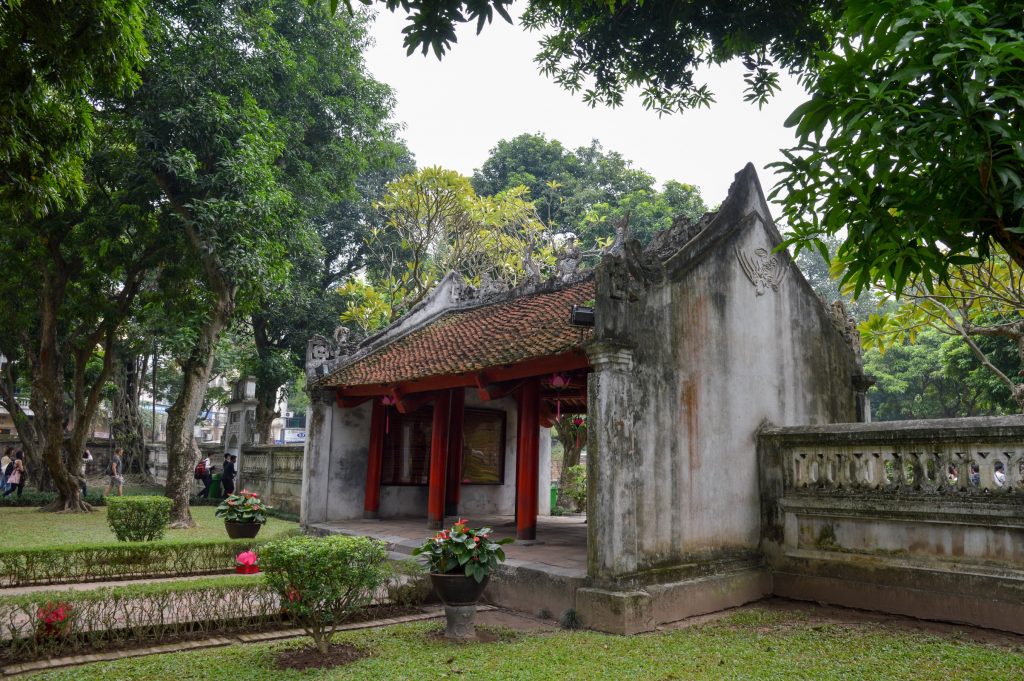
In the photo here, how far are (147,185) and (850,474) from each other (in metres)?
15.8

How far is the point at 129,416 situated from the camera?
29.7 meters

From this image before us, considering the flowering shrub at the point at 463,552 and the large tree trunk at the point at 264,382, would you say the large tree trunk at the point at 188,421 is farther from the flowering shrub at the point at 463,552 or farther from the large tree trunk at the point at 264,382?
the flowering shrub at the point at 463,552

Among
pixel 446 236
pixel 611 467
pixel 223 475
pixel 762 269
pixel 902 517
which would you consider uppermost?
pixel 446 236

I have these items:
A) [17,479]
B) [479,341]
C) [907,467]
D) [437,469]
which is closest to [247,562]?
[437,469]

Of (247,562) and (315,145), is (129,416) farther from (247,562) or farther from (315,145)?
(247,562)

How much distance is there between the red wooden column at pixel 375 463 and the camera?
14.4m

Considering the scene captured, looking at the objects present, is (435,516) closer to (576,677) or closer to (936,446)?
(576,677)

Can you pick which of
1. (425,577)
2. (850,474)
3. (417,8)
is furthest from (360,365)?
(417,8)

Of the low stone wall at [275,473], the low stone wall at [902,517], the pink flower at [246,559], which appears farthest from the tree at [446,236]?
the low stone wall at [902,517]

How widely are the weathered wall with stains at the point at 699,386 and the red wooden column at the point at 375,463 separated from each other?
732 centimetres

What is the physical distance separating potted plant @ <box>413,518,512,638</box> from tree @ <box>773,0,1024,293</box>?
5054 millimetres

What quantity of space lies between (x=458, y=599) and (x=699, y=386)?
3.96 meters

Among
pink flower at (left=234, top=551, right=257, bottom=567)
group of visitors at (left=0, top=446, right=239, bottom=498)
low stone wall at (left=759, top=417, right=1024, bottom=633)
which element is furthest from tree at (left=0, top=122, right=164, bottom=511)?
low stone wall at (left=759, top=417, right=1024, bottom=633)

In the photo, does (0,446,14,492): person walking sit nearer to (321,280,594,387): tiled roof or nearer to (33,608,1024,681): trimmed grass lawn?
(321,280,594,387): tiled roof
